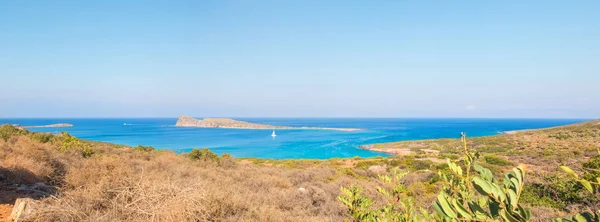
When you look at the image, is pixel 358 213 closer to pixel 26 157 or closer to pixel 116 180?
pixel 116 180

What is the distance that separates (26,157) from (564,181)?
14733mm

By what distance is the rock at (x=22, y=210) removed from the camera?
4.23 m

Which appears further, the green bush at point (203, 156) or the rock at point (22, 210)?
the green bush at point (203, 156)

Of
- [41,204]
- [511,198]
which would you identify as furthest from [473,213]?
[41,204]

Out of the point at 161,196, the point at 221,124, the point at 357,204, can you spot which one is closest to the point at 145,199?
the point at 161,196

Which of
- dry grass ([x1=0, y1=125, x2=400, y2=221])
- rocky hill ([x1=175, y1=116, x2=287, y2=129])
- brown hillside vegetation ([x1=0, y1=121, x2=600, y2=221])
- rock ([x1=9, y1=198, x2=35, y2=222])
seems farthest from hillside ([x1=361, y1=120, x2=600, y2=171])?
rocky hill ([x1=175, y1=116, x2=287, y2=129])

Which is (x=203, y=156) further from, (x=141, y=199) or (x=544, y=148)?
(x=544, y=148)

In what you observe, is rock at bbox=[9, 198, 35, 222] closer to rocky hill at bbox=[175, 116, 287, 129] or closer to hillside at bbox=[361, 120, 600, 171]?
hillside at bbox=[361, 120, 600, 171]

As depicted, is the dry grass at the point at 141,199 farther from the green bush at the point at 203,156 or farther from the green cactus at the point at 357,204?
the green bush at the point at 203,156

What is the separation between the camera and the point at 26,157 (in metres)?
8.53

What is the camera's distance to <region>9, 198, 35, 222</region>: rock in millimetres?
4227

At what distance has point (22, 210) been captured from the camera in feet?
14.1

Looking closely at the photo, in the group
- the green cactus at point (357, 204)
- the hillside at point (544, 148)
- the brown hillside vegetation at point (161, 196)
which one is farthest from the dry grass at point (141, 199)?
the hillside at point (544, 148)

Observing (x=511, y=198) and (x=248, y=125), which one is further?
(x=248, y=125)
